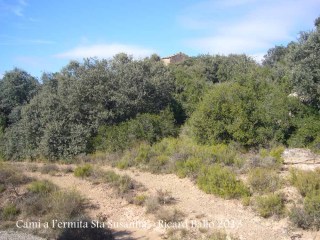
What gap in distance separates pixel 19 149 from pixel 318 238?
13.6 meters

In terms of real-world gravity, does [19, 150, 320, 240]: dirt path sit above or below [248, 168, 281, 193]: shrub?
below

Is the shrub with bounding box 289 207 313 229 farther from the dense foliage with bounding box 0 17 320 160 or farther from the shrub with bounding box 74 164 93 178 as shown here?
the shrub with bounding box 74 164 93 178

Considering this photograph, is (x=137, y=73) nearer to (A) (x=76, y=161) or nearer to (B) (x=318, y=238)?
(A) (x=76, y=161)

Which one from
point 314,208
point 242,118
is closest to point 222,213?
point 314,208

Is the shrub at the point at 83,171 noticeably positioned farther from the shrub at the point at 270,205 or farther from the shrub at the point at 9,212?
the shrub at the point at 270,205

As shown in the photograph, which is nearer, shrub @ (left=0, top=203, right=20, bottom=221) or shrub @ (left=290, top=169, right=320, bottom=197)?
shrub @ (left=290, top=169, right=320, bottom=197)

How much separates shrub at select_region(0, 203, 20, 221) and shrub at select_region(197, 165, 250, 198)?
4.90 metres

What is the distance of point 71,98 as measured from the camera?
15.3m

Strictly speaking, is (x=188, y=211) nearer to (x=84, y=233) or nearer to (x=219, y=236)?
(x=219, y=236)

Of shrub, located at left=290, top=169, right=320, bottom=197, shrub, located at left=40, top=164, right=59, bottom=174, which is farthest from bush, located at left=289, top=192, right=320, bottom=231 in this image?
shrub, located at left=40, top=164, right=59, bottom=174

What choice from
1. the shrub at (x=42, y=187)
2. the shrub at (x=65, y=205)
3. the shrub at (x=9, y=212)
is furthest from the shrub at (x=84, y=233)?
the shrub at (x=42, y=187)

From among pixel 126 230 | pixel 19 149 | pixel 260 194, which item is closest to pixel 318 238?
pixel 260 194

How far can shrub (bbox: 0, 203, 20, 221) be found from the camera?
864cm

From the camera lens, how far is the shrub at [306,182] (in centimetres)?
841
